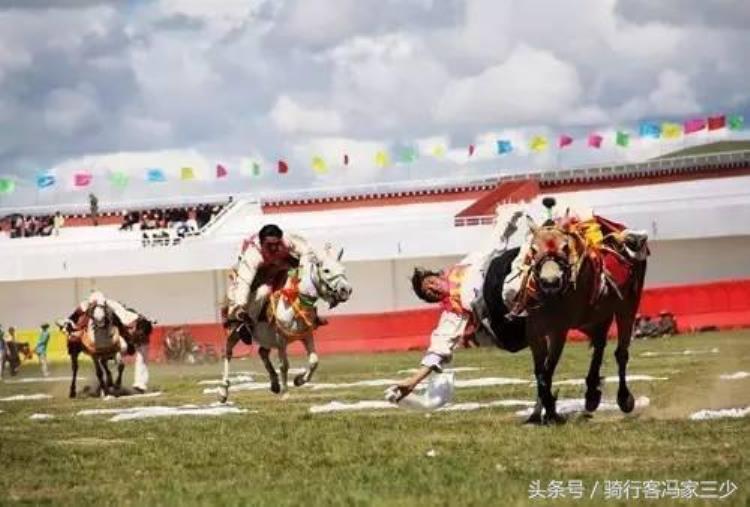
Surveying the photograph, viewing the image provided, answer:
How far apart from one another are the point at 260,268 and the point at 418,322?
30.1 meters

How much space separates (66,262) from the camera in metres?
68.5

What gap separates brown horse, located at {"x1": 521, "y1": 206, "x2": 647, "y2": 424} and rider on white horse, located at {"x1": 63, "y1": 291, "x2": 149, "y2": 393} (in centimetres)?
1481

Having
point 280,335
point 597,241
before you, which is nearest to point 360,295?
point 280,335

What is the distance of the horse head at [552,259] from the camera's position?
15359 mm

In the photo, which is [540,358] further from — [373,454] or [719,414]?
[373,454]

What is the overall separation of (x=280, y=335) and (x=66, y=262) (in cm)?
4589

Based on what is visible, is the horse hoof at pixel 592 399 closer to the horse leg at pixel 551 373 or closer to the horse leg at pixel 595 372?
the horse leg at pixel 595 372

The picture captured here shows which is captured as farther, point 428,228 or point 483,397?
point 428,228

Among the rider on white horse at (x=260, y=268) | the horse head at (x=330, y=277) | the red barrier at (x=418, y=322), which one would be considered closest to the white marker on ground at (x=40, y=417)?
the rider on white horse at (x=260, y=268)

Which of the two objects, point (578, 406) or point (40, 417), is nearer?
point (578, 406)

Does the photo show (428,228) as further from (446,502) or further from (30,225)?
(446,502)

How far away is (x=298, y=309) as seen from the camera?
77.9 feet

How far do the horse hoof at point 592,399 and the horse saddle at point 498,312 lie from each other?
46.9 inches

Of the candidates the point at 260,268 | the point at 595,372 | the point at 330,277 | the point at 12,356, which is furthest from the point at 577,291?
the point at 12,356
